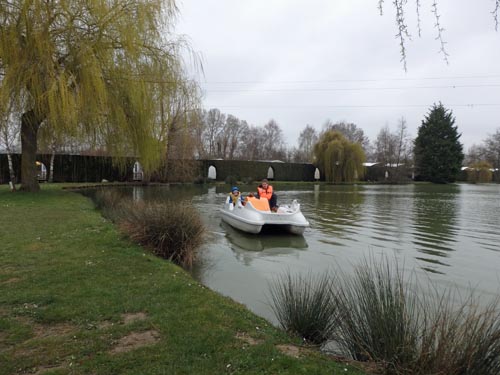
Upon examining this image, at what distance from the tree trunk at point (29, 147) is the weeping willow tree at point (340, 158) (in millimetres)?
32259

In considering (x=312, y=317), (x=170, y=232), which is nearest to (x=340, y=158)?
(x=170, y=232)

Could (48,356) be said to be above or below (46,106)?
below

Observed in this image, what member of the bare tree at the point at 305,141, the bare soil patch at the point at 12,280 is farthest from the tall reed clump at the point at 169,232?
the bare tree at the point at 305,141

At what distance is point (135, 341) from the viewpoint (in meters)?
3.04

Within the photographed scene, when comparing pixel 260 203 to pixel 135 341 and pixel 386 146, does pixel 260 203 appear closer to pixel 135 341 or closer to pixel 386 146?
pixel 135 341

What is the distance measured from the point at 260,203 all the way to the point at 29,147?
939 centimetres

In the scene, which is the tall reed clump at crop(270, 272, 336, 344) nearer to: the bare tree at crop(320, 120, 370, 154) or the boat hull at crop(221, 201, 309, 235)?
the boat hull at crop(221, 201, 309, 235)

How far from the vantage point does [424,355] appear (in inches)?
103

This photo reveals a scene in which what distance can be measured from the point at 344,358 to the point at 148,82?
12617 mm

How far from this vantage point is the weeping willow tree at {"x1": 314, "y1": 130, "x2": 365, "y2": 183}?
4141 cm

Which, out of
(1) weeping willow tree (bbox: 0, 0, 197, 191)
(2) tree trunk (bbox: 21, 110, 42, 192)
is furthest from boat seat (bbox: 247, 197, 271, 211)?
(2) tree trunk (bbox: 21, 110, 42, 192)

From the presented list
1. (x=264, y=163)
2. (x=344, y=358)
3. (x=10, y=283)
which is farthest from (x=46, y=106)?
(x=264, y=163)

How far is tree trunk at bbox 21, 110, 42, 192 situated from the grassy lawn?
900cm

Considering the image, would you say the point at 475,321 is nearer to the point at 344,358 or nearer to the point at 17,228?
the point at 344,358
